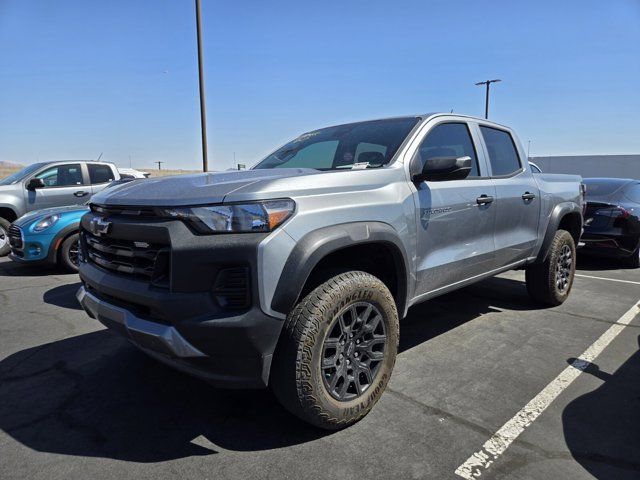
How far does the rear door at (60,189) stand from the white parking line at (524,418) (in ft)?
28.1

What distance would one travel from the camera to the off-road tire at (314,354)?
223 centimetres

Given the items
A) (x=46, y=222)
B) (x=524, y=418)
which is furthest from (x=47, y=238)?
(x=524, y=418)

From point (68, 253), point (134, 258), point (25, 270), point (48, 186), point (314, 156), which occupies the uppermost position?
point (314, 156)

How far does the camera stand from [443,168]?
9.37 ft

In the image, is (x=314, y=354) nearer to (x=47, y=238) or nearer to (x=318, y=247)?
(x=318, y=247)

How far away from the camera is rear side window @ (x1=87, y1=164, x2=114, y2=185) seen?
891 centimetres

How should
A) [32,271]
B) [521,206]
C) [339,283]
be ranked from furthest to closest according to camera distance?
[32,271]
[521,206]
[339,283]

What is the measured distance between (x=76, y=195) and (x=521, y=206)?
797 cm

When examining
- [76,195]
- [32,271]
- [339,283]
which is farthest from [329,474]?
[76,195]

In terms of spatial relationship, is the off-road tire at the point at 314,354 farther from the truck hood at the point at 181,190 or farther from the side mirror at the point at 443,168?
the side mirror at the point at 443,168

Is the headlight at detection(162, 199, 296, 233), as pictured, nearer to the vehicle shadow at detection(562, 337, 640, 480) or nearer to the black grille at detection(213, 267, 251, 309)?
the black grille at detection(213, 267, 251, 309)

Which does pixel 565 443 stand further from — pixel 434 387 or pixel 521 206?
pixel 521 206

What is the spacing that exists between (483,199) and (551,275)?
1687mm

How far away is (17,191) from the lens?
8.24 meters
